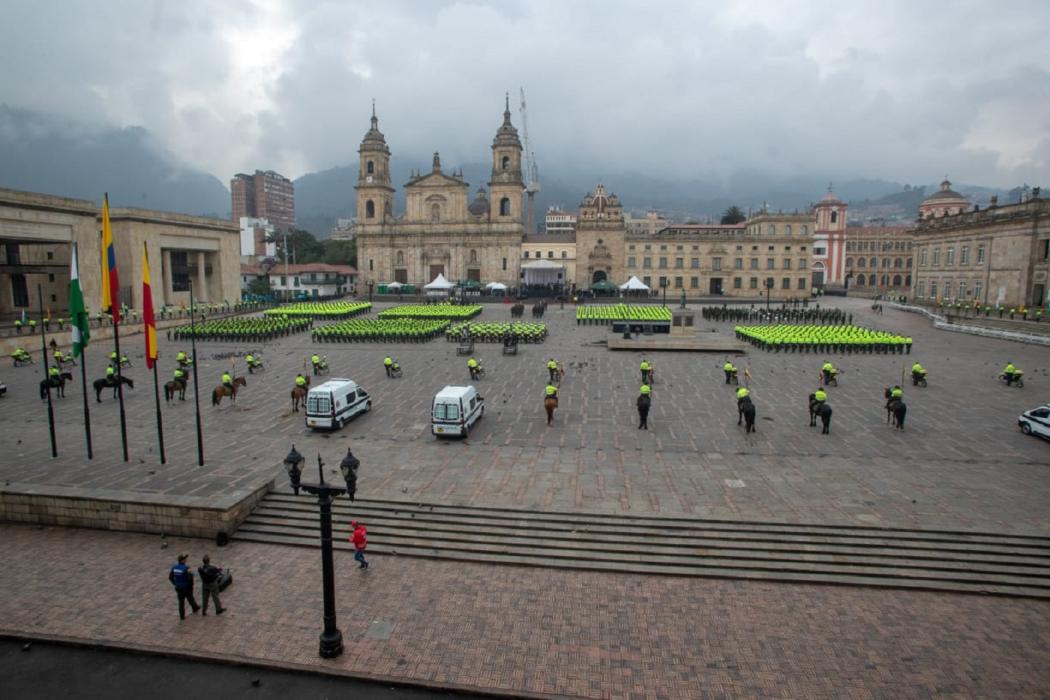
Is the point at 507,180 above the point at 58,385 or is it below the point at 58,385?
above

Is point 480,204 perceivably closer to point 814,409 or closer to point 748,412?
point 814,409

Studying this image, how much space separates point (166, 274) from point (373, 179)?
31648mm

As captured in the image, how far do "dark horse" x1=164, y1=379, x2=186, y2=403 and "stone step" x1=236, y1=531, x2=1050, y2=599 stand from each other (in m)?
13.7

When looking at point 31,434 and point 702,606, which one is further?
point 31,434

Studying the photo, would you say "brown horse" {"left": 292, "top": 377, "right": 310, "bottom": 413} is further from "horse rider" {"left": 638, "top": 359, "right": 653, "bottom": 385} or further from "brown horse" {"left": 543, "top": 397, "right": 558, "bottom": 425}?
"horse rider" {"left": 638, "top": 359, "right": 653, "bottom": 385}

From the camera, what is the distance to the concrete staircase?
10.9 metres

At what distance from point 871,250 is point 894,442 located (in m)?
94.2

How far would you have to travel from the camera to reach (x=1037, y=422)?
57.9ft

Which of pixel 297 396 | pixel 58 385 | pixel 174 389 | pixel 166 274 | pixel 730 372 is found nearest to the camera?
pixel 297 396

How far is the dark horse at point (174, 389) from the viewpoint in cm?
2234

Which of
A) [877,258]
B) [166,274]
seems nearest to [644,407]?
[166,274]

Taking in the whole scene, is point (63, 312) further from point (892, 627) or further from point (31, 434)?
point (892, 627)

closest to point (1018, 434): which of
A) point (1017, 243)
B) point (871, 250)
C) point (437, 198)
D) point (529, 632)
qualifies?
point (529, 632)

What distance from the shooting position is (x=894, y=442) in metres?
17.4
